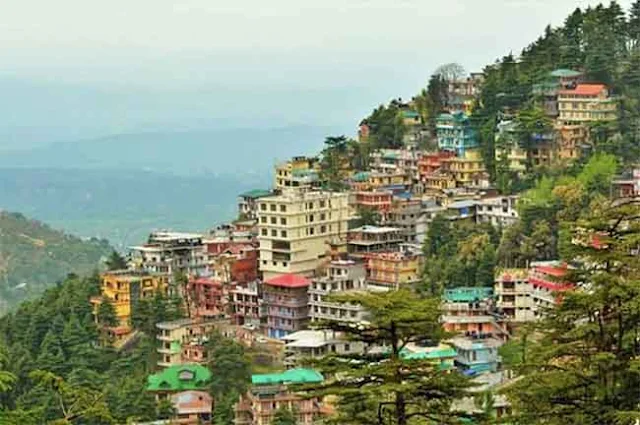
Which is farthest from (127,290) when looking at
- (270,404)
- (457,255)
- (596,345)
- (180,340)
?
(596,345)

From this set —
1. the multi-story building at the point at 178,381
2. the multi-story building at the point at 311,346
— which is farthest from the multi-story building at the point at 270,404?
the multi-story building at the point at 178,381

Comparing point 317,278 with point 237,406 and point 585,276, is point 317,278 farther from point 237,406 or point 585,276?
point 585,276

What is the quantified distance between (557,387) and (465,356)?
448 inches

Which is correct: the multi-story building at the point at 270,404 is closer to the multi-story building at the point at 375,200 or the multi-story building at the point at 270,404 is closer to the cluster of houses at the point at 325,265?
the cluster of houses at the point at 325,265

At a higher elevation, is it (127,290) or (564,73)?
(564,73)

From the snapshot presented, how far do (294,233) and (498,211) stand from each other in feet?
10.8

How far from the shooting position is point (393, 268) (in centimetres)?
2109

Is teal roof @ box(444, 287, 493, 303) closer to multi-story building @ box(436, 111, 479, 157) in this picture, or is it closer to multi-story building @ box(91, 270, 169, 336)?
multi-story building @ box(91, 270, 169, 336)

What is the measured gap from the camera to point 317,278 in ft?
69.7

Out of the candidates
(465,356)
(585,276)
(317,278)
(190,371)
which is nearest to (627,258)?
(585,276)

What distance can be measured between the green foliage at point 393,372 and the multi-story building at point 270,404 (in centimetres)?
1097

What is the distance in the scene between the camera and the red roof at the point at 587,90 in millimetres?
24203

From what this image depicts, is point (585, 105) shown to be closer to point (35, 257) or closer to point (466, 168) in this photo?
point (466, 168)

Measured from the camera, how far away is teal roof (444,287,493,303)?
19109 millimetres
